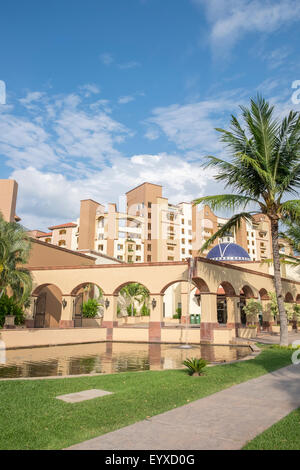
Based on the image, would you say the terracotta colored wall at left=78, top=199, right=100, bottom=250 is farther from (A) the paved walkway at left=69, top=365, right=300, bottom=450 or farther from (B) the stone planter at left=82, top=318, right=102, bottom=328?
(A) the paved walkway at left=69, top=365, right=300, bottom=450

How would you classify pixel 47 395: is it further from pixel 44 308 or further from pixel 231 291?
pixel 44 308

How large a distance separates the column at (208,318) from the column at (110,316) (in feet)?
22.1

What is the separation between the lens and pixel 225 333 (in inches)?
965

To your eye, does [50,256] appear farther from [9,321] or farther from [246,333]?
[246,333]

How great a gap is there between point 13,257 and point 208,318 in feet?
45.7

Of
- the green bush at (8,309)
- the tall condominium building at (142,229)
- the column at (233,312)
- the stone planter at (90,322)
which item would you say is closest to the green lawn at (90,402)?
the green bush at (8,309)

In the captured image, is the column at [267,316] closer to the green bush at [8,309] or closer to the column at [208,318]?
the column at [208,318]

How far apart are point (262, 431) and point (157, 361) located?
10.6 m

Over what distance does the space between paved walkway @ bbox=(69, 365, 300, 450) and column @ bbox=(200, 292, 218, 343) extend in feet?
54.2

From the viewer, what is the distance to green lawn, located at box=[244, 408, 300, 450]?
4883 mm

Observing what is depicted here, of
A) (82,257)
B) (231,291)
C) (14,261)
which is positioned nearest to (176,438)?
(14,261)

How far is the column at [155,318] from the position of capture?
25.9 m

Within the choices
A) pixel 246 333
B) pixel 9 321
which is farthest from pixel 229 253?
pixel 9 321

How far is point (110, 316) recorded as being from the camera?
89.9 feet
